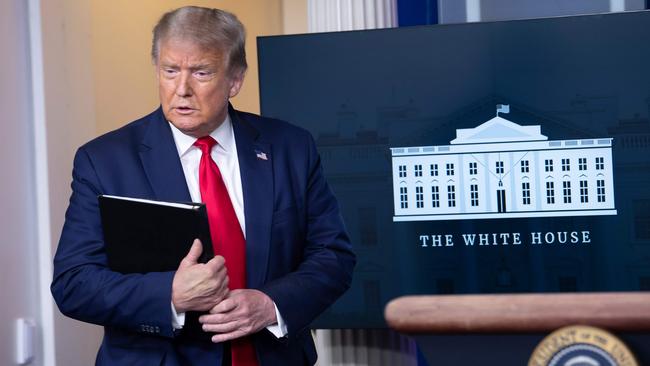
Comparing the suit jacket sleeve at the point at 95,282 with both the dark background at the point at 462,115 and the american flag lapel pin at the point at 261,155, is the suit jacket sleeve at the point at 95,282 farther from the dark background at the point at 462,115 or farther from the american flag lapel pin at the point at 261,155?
the dark background at the point at 462,115

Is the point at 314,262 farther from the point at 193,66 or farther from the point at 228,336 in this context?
the point at 193,66

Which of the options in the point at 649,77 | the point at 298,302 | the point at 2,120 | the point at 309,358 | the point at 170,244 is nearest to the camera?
the point at 170,244

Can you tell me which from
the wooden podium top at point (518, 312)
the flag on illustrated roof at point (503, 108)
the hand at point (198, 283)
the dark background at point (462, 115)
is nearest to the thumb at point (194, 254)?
the hand at point (198, 283)

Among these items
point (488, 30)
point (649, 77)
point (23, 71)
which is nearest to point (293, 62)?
point (488, 30)

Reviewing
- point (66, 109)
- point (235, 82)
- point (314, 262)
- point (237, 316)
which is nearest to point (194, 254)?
point (237, 316)

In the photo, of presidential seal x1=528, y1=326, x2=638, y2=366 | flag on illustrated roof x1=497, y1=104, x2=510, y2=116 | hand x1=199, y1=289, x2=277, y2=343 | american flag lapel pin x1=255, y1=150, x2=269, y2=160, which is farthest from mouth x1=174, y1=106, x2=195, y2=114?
flag on illustrated roof x1=497, y1=104, x2=510, y2=116

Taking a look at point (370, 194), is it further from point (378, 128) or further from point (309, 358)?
point (309, 358)

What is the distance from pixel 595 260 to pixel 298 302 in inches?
68.1

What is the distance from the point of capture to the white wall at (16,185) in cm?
320

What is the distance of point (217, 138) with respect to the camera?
2.57m

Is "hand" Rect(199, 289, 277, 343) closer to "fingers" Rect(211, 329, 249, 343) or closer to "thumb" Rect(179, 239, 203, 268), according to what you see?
"fingers" Rect(211, 329, 249, 343)

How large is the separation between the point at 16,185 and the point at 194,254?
1.29m

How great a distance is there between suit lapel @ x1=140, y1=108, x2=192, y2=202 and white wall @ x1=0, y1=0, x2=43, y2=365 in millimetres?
861

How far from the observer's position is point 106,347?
246 cm
